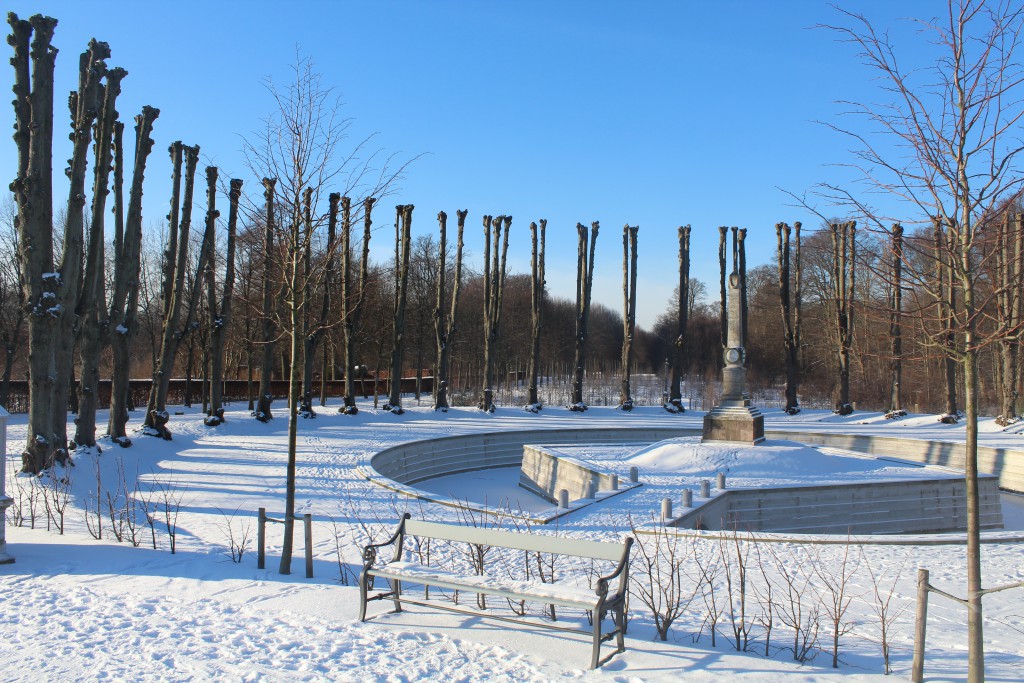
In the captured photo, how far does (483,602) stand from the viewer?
632 centimetres

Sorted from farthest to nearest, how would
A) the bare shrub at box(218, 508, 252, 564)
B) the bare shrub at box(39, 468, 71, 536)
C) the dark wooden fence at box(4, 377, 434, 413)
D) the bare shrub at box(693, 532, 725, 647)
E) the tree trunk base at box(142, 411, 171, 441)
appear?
the dark wooden fence at box(4, 377, 434, 413), the tree trunk base at box(142, 411, 171, 441), the bare shrub at box(39, 468, 71, 536), the bare shrub at box(218, 508, 252, 564), the bare shrub at box(693, 532, 725, 647)

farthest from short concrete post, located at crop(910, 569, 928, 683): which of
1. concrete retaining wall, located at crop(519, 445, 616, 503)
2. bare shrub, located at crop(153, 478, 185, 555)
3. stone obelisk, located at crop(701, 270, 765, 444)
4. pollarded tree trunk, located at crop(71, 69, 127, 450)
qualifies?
pollarded tree trunk, located at crop(71, 69, 127, 450)

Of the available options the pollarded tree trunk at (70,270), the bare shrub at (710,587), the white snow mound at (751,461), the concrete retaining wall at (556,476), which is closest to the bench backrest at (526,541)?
the bare shrub at (710,587)

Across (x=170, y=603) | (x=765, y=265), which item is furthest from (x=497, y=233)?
(x=765, y=265)

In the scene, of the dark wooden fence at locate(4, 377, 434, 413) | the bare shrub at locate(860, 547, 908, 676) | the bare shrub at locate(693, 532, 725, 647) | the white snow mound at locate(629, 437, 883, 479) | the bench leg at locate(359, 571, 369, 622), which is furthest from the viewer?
the dark wooden fence at locate(4, 377, 434, 413)

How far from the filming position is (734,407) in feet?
62.1

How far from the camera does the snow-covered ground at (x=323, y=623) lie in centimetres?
504

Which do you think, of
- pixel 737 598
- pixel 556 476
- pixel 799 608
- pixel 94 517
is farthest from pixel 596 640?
pixel 556 476

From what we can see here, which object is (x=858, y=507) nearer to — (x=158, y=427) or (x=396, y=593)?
(x=396, y=593)

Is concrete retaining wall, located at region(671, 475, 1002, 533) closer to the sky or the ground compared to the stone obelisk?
closer to the ground

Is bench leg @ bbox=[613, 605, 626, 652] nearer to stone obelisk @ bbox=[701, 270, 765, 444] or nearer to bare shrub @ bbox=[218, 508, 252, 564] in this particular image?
bare shrub @ bbox=[218, 508, 252, 564]

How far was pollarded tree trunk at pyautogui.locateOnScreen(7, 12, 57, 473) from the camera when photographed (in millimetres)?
12836

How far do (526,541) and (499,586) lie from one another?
1.65ft

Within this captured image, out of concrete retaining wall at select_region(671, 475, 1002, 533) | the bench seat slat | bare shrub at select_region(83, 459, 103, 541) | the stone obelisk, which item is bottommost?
concrete retaining wall at select_region(671, 475, 1002, 533)
